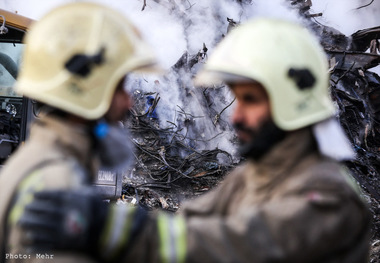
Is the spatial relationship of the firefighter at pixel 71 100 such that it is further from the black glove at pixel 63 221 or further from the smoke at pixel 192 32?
the smoke at pixel 192 32

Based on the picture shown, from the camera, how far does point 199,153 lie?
1112 cm

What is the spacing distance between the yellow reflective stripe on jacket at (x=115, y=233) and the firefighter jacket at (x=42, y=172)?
80mm

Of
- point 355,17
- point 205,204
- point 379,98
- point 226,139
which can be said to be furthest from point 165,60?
point 205,204

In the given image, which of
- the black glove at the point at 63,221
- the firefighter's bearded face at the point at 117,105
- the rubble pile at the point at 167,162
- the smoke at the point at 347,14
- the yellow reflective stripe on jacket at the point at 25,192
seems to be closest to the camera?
the black glove at the point at 63,221

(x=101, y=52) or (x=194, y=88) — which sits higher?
(x=194, y=88)

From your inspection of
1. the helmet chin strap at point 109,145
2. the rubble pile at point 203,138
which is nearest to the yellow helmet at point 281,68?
the helmet chin strap at point 109,145

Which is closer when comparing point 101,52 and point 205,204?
point 101,52

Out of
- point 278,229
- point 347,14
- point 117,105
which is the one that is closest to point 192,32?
point 347,14

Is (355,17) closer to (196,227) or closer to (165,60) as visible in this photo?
(165,60)

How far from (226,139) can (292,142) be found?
10795 millimetres

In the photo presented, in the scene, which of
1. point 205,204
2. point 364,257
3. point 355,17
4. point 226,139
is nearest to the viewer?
point 364,257

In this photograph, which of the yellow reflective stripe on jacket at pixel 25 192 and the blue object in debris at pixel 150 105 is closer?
the yellow reflective stripe on jacket at pixel 25 192

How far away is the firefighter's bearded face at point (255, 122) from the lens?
1.81 m

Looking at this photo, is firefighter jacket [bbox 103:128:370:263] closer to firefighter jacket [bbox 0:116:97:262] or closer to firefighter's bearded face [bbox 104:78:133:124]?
firefighter jacket [bbox 0:116:97:262]
